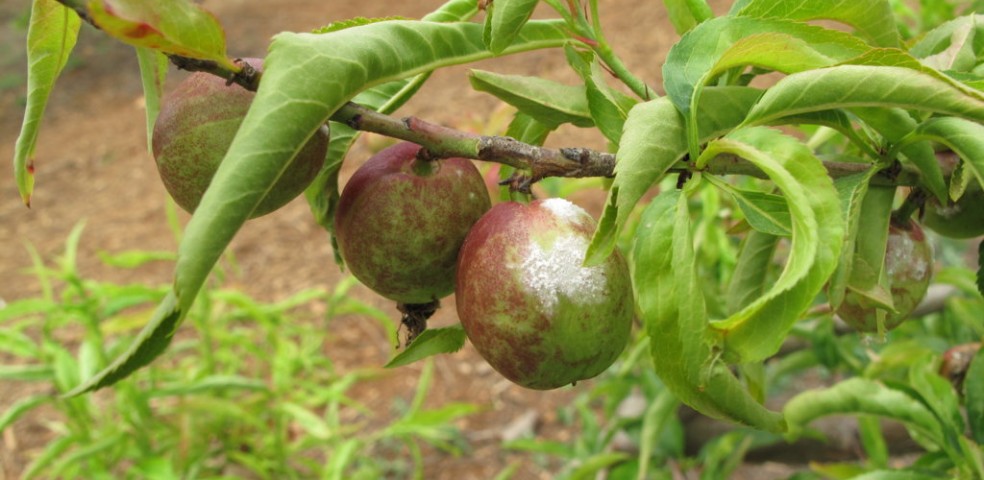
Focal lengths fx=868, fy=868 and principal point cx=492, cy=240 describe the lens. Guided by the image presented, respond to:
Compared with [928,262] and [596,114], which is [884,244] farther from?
[596,114]

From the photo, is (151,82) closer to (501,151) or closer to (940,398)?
(501,151)

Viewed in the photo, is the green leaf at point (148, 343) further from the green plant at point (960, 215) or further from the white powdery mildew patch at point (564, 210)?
→ the green plant at point (960, 215)

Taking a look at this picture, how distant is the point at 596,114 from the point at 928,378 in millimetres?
844

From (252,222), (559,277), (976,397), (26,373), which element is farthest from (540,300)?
(252,222)

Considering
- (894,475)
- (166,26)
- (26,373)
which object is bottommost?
(26,373)

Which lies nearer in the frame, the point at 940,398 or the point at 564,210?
the point at 564,210

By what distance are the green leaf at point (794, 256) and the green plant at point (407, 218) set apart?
31cm

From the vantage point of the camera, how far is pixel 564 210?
0.88m

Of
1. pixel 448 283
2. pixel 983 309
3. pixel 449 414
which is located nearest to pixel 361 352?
pixel 449 414

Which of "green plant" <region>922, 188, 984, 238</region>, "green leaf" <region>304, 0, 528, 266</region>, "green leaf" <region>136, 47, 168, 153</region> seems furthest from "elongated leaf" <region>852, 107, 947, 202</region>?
"green leaf" <region>136, 47, 168, 153</region>

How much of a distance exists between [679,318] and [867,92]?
0.25 meters

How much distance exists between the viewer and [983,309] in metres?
1.66

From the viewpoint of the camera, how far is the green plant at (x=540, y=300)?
816 mm

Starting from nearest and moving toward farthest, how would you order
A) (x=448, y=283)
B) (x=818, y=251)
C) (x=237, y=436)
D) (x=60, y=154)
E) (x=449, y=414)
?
(x=818, y=251) < (x=448, y=283) < (x=449, y=414) < (x=237, y=436) < (x=60, y=154)
